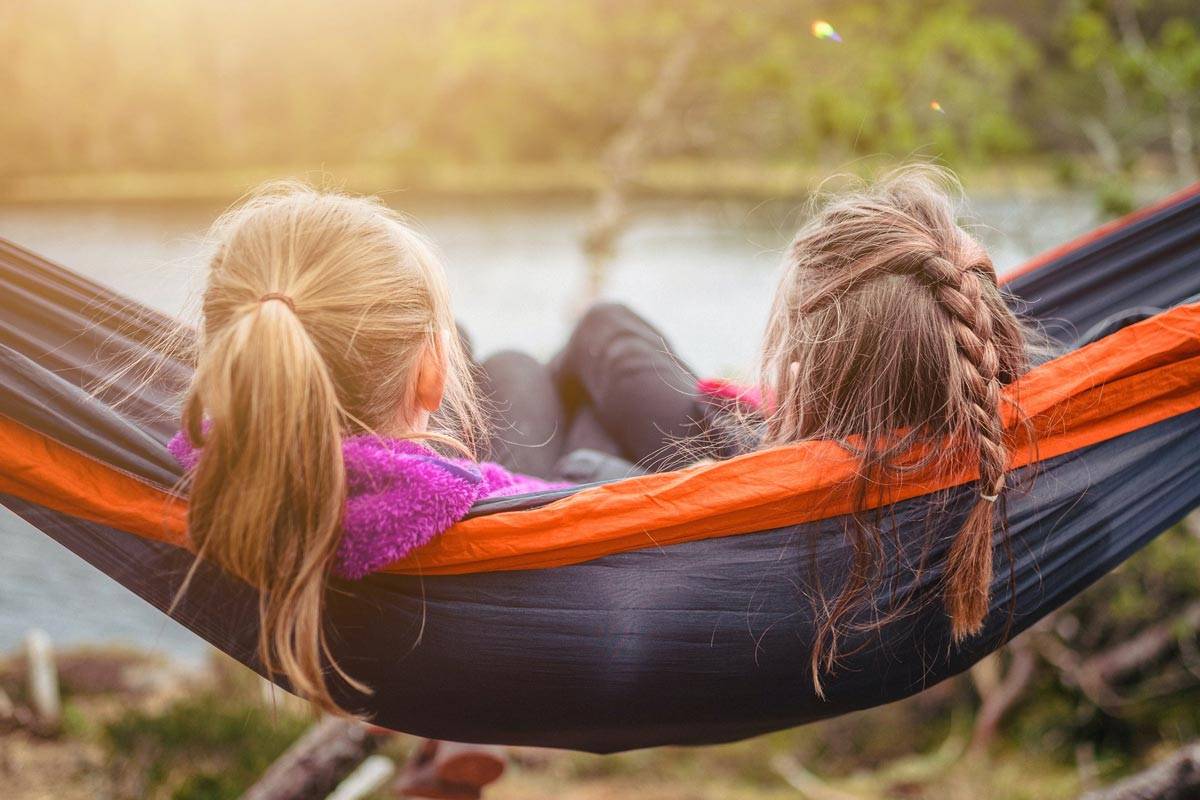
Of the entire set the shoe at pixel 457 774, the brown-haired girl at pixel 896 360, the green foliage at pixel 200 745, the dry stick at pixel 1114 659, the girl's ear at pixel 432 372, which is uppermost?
the brown-haired girl at pixel 896 360

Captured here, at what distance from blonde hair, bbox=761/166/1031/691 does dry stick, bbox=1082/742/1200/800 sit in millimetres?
774

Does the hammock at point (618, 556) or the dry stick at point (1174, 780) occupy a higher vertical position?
the hammock at point (618, 556)

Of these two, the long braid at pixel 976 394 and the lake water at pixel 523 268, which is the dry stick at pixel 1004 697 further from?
the long braid at pixel 976 394

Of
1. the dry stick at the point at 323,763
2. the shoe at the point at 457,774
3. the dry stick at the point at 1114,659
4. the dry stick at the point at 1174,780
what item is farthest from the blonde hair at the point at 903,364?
the dry stick at the point at 1114,659

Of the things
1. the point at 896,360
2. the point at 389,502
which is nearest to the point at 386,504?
the point at 389,502

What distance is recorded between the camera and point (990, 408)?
3.28 ft

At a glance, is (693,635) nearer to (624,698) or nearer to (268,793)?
(624,698)

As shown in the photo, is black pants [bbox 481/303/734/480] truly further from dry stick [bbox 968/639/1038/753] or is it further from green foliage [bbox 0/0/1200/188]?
dry stick [bbox 968/639/1038/753]

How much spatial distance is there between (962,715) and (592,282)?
103 inches

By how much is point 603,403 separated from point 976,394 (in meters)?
0.67

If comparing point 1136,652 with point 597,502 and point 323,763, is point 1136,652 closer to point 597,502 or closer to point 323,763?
point 323,763

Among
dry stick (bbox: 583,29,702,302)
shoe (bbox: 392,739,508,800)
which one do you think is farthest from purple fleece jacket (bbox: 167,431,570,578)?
dry stick (bbox: 583,29,702,302)

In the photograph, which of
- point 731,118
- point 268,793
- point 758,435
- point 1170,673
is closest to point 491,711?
point 758,435

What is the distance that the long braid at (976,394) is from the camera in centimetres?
99
